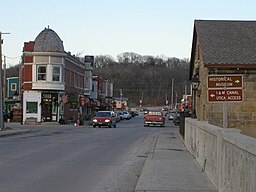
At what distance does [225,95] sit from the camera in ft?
34.0

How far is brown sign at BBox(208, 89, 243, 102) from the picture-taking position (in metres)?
10.3

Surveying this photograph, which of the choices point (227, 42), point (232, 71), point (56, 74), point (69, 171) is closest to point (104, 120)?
point (56, 74)

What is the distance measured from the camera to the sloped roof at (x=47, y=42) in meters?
55.6

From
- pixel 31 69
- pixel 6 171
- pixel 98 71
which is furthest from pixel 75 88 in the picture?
pixel 98 71

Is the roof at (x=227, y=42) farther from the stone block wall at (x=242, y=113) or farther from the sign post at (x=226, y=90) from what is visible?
the sign post at (x=226, y=90)

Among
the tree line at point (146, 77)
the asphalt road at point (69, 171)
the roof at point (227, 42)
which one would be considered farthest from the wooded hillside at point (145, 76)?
the asphalt road at point (69, 171)

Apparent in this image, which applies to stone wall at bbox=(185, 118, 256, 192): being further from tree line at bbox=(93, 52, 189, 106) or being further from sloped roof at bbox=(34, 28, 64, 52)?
tree line at bbox=(93, 52, 189, 106)

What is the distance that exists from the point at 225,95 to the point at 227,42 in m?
17.8

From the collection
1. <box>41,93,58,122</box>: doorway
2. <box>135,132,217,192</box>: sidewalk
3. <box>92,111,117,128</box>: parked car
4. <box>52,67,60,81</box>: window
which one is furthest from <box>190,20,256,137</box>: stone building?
<box>41,93,58,122</box>: doorway

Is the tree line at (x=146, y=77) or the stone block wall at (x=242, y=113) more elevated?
the tree line at (x=146, y=77)

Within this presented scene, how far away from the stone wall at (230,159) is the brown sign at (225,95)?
690 mm

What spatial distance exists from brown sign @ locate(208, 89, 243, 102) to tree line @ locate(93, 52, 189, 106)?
119m

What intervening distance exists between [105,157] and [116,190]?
740 centimetres

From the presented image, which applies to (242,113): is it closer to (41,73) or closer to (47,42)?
(41,73)
